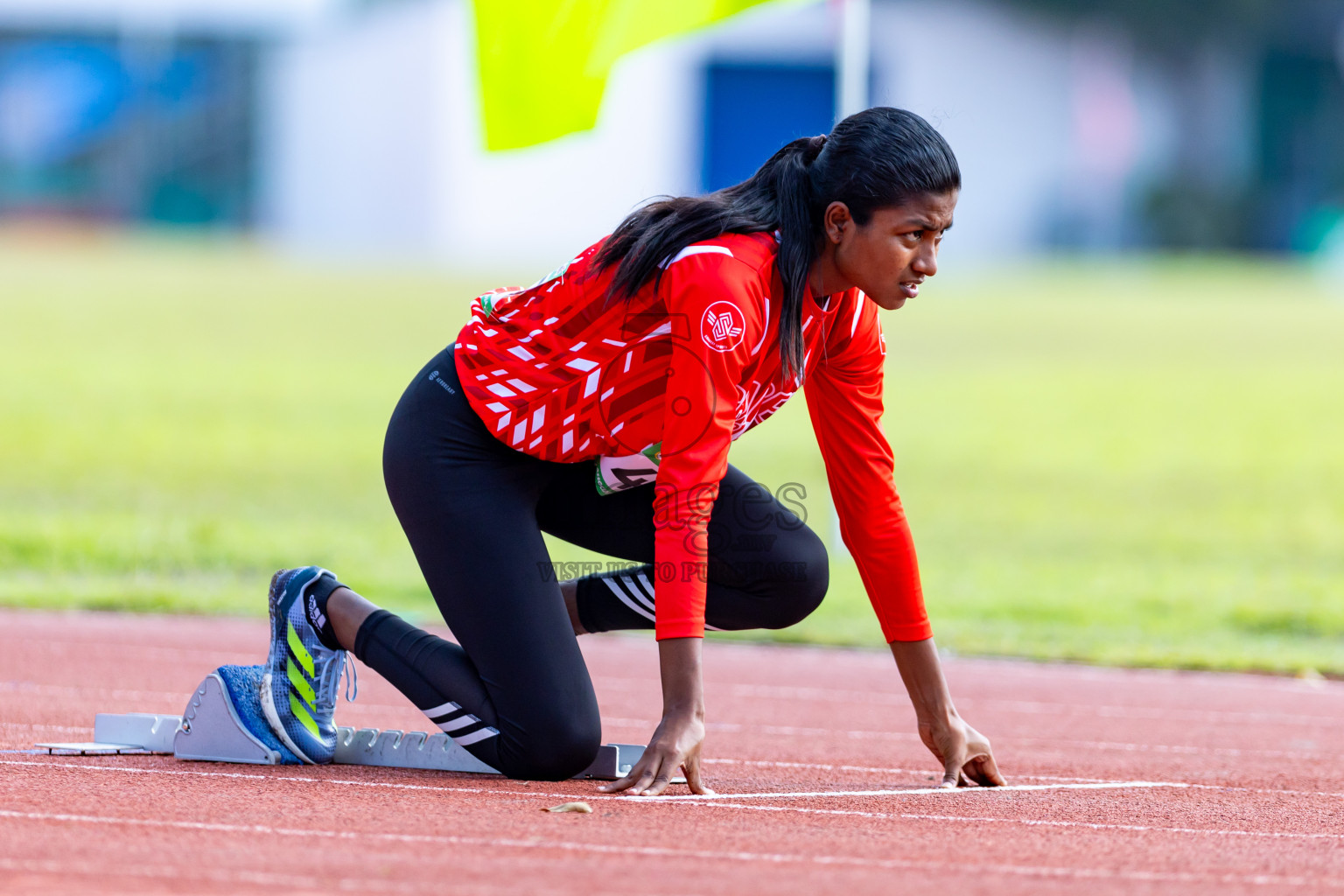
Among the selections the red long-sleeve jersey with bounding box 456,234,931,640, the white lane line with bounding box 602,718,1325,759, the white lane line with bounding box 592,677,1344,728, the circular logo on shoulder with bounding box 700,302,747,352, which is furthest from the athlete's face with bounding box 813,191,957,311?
the white lane line with bounding box 592,677,1344,728

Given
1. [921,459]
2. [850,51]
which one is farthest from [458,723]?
[921,459]

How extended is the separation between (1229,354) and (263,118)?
30718mm

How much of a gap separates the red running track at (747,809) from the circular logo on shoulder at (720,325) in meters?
1.05

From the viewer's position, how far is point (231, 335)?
21797 mm

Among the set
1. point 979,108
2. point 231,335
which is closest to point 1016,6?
point 979,108

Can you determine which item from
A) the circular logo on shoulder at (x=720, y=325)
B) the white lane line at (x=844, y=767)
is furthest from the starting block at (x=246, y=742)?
the circular logo on shoulder at (x=720, y=325)

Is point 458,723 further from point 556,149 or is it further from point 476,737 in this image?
point 556,149

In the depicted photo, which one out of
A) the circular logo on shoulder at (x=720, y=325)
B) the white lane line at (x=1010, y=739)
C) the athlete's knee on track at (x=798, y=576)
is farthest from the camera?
the white lane line at (x=1010, y=739)

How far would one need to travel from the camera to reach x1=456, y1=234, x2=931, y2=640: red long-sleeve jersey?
151 inches

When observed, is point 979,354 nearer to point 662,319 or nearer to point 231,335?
point 231,335

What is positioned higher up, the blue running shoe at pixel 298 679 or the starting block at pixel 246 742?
the blue running shoe at pixel 298 679

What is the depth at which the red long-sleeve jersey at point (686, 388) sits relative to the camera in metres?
3.84

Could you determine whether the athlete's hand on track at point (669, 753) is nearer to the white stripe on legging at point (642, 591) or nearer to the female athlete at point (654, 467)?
the female athlete at point (654, 467)

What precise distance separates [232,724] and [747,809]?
52.6 inches
